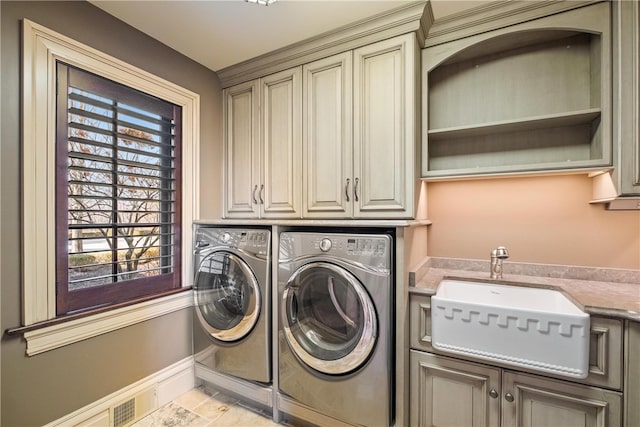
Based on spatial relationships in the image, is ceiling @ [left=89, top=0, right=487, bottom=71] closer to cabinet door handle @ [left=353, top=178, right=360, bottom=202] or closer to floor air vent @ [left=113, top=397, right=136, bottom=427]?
cabinet door handle @ [left=353, top=178, right=360, bottom=202]

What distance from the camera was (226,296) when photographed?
77.6 inches

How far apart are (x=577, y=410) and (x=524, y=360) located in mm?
298

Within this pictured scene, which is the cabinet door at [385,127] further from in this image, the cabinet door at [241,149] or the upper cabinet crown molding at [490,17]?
the cabinet door at [241,149]

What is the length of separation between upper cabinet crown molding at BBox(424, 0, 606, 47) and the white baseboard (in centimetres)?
276

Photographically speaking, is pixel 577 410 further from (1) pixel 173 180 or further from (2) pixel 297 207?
(1) pixel 173 180

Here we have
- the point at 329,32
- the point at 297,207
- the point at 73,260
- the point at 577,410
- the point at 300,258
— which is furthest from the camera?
the point at 297,207

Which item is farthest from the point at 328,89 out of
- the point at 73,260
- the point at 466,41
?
the point at 73,260

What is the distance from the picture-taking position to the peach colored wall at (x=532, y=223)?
162cm

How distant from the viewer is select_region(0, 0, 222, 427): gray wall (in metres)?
1.30

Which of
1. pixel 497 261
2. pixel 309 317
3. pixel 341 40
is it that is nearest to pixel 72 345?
pixel 309 317

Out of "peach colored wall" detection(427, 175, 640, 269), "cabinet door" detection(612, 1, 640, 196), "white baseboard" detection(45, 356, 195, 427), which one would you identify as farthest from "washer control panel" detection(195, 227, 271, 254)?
"cabinet door" detection(612, 1, 640, 196)

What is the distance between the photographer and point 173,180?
203 centimetres

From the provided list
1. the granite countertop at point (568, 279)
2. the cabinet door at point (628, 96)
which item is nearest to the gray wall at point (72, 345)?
the granite countertop at point (568, 279)

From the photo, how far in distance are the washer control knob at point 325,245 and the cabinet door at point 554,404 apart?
1.03m
